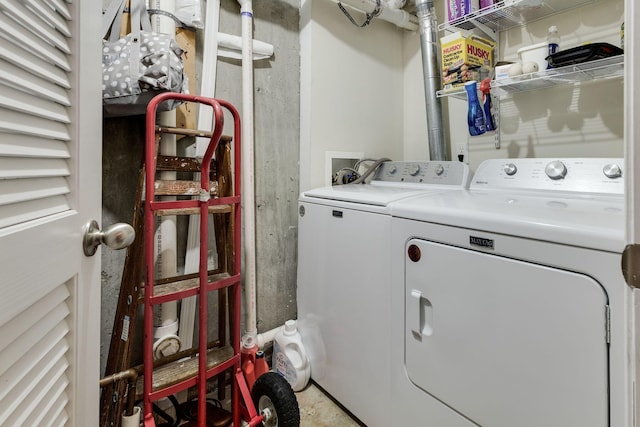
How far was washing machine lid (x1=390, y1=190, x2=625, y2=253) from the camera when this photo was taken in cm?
80

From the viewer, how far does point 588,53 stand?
4.22 feet

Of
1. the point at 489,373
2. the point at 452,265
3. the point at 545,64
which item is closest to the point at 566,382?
the point at 489,373

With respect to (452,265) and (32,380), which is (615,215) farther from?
(32,380)

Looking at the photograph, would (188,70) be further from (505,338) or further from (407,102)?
(505,338)

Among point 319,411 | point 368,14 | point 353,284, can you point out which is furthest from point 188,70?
point 319,411

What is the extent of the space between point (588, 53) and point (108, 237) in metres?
1.70

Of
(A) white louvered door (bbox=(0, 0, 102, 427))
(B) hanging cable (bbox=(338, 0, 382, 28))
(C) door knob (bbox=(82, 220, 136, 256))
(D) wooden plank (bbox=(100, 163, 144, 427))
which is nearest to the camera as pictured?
(A) white louvered door (bbox=(0, 0, 102, 427))

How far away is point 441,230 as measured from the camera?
1.10 m

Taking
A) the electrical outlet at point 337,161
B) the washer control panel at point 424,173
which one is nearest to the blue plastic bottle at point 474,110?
the washer control panel at point 424,173

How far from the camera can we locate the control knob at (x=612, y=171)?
117 centimetres

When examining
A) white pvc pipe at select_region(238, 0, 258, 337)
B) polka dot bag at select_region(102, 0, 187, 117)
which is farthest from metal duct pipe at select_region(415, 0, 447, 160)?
polka dot bag at select_region(102, 0, 187, 117)

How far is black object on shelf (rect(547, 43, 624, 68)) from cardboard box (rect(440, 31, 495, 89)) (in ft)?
1.40

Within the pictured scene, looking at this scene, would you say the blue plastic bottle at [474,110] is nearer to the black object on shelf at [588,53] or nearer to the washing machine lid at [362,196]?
the black object on shelf at [588,53]

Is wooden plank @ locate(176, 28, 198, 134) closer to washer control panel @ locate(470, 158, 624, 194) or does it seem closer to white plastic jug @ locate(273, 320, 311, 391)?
white plastic jug @ locate(273, 320, 311, 391)
